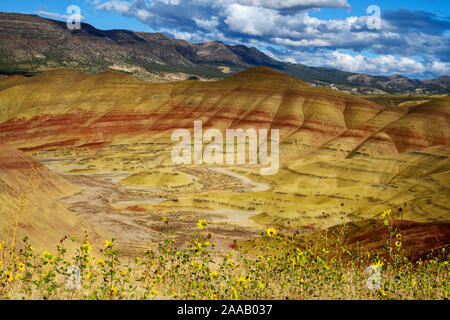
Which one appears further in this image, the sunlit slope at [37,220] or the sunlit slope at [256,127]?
the sunlit slope at [256,127]

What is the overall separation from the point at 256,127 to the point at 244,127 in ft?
11.8

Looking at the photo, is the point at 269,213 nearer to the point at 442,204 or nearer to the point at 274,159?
the point at 442,204

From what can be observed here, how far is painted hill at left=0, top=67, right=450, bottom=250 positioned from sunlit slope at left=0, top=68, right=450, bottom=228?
313 millimetres

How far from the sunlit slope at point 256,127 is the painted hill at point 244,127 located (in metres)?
0.31

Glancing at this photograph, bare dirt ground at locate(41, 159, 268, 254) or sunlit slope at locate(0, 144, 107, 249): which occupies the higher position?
sunlit slope at locate(0, 144, 107, 249)

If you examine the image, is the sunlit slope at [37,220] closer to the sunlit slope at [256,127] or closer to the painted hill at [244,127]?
the painted hill at [244,127]

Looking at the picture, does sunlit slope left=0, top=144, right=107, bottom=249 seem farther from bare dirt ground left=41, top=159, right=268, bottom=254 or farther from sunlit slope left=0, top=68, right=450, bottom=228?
sunlit slope left=0, top=68, right=450, bottom=228

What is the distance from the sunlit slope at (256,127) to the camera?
194 feet

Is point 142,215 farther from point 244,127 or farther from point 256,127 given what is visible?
point 256,127

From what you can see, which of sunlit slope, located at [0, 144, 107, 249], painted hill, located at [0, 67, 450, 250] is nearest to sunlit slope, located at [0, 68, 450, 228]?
painted hill, located at [0, 67, 450, 250]

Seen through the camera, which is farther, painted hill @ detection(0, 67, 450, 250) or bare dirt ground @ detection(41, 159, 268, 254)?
painted hill @ detection(0, 67, 450, 250)

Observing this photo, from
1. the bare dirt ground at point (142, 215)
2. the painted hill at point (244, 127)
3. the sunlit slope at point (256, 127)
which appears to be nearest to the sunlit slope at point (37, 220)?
the bare dirt ground at point (142, 215)

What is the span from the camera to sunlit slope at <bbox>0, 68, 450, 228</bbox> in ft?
194

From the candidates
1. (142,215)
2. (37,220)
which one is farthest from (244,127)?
(37,220)
